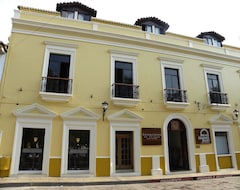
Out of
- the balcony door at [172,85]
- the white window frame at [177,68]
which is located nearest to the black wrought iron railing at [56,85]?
the white window frame at [177,68]

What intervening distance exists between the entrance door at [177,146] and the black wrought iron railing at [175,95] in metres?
1.24

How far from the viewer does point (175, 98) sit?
34.7ft

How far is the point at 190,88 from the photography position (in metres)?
11.2

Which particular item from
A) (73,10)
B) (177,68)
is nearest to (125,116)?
(177,68)

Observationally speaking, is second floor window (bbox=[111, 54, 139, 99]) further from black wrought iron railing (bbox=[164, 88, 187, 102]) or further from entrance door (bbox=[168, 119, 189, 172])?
entrance door (bbox=[168, 119, 189, 172])

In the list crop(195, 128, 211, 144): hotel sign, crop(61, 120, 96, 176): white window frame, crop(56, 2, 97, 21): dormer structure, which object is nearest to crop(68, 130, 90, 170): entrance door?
crop(61, 120, 96, 176): white window frame

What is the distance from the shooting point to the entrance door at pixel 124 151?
9.30m

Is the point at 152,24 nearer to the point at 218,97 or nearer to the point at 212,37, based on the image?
the point at 212,37

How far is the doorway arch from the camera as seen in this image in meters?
9.99

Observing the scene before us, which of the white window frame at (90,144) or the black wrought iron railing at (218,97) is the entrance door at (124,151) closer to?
the white window frame at (90,144)

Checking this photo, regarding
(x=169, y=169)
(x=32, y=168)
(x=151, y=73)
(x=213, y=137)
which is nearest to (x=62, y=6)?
(x=151, y=73)

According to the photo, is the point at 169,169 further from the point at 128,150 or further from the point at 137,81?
the point at 137,81

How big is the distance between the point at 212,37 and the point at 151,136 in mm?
9511

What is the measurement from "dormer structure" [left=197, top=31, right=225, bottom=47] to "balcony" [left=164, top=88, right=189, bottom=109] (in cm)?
565
